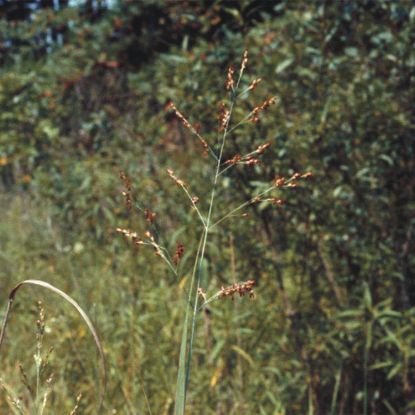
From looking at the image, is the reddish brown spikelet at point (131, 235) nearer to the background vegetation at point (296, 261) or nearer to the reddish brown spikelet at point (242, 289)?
the reddish brown spikelet at point (242, 289)

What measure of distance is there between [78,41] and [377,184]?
5765 mm

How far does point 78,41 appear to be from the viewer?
852cm

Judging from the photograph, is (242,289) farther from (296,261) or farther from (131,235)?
(296,261)

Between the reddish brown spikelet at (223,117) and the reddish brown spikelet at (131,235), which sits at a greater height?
the reddish brown spikelet at (223,117)

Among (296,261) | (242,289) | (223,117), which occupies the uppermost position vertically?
(223,117)

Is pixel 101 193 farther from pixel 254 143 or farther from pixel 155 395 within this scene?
pixel 155 395

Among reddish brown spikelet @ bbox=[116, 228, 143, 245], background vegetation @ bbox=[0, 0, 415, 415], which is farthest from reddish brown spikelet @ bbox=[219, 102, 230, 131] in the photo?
background vegetation @ bbox=[0, 0, 415, 415]

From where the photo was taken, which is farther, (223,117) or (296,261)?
(296,261)

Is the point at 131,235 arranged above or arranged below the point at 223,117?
below

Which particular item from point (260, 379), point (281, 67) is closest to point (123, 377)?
point (260, 379)

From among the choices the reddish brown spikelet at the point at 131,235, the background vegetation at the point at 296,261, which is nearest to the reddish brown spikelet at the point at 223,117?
the reddish brown spikelet at the point at 131,235

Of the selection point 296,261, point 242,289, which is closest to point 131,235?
point 242,289

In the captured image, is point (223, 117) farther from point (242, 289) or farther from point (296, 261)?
point (296, 261)

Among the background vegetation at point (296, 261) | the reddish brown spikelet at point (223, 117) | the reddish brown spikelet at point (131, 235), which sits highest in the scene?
the reddish brown spikelet at point (223, 117)
